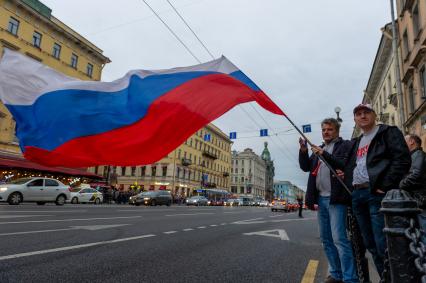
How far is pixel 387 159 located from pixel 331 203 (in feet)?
2.82

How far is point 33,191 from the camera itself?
1973 centimetres

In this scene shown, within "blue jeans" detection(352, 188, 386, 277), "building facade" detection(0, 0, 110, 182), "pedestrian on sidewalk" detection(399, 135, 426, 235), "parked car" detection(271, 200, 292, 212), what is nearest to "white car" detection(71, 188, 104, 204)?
"building facade" detection(0, 0, 110, 182)

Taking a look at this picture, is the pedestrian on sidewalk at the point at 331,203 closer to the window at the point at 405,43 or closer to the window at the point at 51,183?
the window at the point at 51,183

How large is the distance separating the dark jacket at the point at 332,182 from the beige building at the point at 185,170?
50116mm

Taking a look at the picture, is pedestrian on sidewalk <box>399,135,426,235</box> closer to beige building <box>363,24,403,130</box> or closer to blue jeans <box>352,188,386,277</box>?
blue jeans <box>352,188,386,277</box>

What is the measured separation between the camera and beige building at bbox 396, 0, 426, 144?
707 inches

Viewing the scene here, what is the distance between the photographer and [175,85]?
17.4ft

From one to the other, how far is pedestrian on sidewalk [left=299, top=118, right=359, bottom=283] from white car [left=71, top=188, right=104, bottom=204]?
25.1m

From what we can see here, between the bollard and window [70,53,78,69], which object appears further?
window [70,53,78,69]

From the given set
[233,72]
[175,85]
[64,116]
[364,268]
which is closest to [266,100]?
[233,72]

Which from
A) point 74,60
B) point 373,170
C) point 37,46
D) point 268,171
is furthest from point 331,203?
point 268,171

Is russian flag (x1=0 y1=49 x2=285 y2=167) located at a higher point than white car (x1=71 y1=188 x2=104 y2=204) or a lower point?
higher

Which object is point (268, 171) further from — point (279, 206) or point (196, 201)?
point (279, 206)

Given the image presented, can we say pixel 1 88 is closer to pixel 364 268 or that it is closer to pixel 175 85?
pixel 175 85
